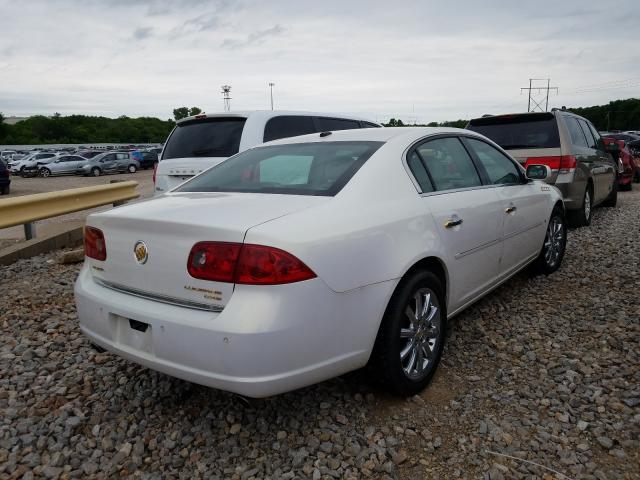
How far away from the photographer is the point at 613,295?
14.9ft

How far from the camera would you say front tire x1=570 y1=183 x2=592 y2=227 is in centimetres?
749

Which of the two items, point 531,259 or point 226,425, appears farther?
point 531,259

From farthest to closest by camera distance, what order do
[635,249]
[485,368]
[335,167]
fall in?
[635,249]
[485,368]
[335,167]

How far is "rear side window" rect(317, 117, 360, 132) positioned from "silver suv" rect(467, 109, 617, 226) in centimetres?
184

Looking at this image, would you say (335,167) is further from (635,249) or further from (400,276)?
(635,249)

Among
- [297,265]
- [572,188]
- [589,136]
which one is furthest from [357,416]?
[589,136]

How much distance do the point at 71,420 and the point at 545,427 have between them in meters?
2.48

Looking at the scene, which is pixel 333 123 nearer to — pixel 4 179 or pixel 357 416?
pixel 357 416

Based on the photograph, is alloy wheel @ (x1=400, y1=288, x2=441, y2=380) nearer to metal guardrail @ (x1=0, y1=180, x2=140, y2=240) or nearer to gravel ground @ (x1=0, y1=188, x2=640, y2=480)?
gravel ground @ (x1=0, y1=188, x2=640, y2=480)

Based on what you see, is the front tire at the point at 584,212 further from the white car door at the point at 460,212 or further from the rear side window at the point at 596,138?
the white car door at the point at 460,212

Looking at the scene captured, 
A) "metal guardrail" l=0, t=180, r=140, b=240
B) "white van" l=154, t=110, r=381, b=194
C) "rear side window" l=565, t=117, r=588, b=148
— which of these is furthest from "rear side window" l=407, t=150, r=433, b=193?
"metal guardrail" l=0, t=180, r=140, b=240

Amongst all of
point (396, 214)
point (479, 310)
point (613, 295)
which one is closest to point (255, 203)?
point (396, 214)

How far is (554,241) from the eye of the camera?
17.2 feet

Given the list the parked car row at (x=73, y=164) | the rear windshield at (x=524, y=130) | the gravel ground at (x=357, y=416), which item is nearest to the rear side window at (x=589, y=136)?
the rear windshield at (x=524, y=130)
